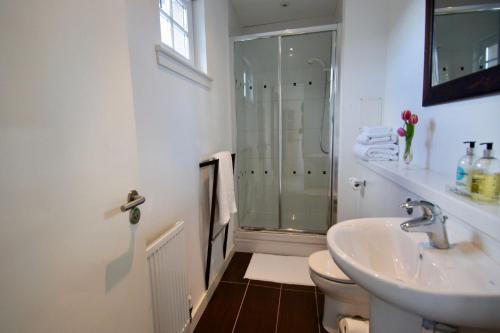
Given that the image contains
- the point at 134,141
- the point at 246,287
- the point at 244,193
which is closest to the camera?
the point at 134,141

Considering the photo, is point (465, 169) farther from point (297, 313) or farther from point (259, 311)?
point (259, 311)

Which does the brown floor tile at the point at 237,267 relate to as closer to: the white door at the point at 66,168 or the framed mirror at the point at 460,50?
the white door at the point at 66,168

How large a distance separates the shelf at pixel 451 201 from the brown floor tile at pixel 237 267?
1505 millimetres

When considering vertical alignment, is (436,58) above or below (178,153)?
above

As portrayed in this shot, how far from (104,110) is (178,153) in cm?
60

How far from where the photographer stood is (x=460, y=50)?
0.93 meters

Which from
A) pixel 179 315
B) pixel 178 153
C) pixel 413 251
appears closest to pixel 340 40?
pixel 178 153

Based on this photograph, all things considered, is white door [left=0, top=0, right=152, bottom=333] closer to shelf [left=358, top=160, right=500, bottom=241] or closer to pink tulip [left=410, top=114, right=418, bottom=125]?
shelf [left=358, top=160, right=500, bottom=241]

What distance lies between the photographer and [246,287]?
72.4 inches

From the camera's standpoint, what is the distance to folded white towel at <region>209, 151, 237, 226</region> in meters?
1.60

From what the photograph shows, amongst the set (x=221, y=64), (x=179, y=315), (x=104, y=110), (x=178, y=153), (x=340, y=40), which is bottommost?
(x=179, y=315)

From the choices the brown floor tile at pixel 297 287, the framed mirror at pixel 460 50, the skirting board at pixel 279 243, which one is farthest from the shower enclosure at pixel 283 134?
the framed mirror at pixel 460 50

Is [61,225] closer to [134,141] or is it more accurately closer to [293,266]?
[134,141]

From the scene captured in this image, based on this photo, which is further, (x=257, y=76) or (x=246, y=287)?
(x=257, y=76)
